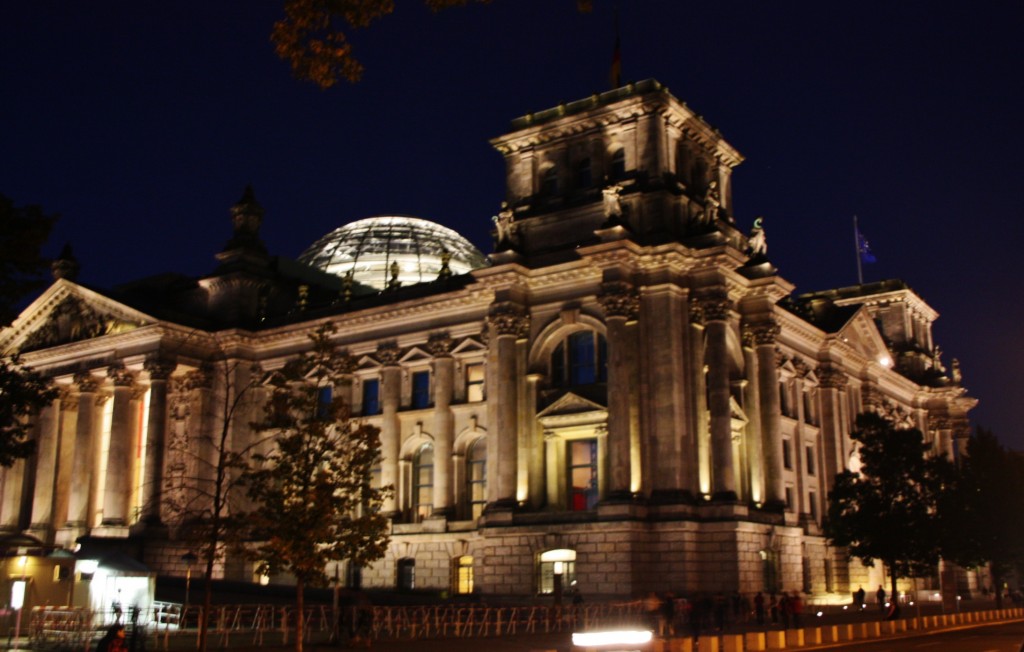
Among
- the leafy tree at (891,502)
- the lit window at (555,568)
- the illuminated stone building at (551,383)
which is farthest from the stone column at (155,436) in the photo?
the leafy tree at (891,502)

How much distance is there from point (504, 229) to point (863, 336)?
32.8 metres

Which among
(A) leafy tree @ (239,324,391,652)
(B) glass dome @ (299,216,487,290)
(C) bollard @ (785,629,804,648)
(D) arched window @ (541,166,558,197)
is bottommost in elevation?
(C) bollard @ (785,629,804,648)

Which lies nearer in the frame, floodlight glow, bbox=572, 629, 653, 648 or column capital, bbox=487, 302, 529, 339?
floodlight glow, bbox=572, 629, 653, 648

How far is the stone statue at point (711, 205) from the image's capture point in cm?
5331

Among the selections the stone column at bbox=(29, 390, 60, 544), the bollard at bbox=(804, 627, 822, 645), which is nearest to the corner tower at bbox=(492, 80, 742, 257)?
the bollard at bbox=(804, 627, 822, 645)

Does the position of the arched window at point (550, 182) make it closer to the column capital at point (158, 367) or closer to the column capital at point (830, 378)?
the column capital at point (830, 378)

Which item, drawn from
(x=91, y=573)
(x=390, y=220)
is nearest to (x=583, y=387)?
(x=91, y=573)

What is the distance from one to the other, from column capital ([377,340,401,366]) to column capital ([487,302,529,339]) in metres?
8.47

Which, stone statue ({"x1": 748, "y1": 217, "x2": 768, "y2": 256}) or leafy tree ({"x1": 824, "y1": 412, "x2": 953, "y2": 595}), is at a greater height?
stone statue ({"x1": 748, "y1": 217, "x2": 768, "y2": 256})

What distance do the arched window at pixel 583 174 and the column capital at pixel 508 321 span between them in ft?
25.1

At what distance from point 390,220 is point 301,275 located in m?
14.7

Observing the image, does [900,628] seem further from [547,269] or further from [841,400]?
[841,400]

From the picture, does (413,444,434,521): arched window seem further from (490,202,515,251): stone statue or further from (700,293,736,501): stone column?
(700,293,736,501): stone column

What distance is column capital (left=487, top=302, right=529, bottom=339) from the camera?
175ft
